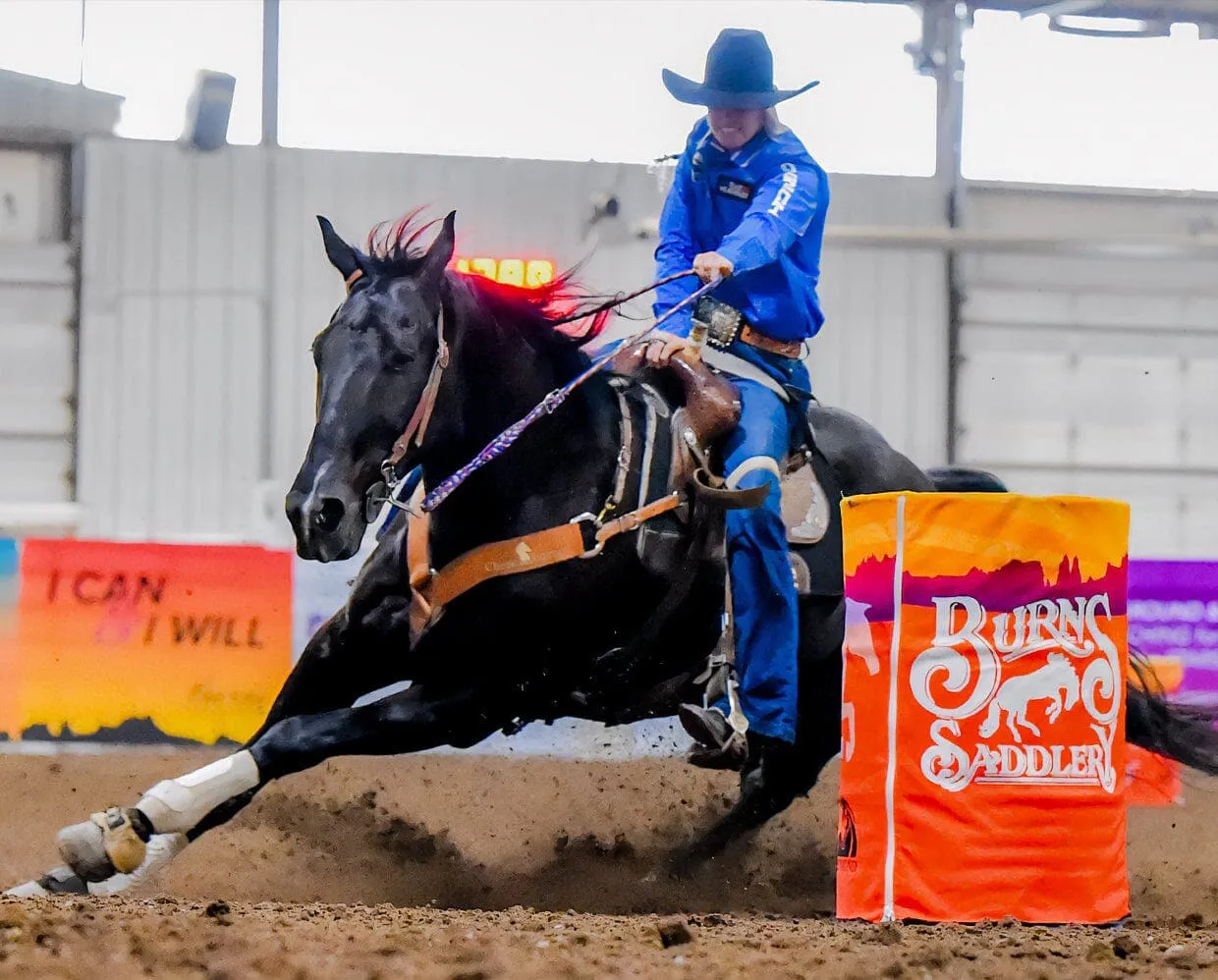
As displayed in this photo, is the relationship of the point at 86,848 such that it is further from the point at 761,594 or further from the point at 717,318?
the point at 717,318

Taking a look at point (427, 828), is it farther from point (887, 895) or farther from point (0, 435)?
point (0, 435)

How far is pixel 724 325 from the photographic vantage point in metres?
4.48

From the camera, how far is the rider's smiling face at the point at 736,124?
445 centimetres

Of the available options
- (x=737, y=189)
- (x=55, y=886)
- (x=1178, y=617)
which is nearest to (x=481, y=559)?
(x=55, y=886)

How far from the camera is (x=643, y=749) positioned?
6875 millimetres

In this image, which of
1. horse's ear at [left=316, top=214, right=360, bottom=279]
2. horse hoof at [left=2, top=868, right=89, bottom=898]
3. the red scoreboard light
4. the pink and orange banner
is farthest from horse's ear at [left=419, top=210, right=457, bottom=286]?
the red scoreboard light

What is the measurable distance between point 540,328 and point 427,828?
237cm

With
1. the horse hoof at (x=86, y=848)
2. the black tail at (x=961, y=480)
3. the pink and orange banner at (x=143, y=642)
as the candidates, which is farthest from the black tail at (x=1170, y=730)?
the pink and orange banner at (x=143, y=642)

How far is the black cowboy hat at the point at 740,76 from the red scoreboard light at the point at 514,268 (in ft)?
19.3

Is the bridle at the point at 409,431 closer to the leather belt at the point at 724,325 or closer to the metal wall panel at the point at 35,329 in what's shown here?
the leather belt at the point at 724,325

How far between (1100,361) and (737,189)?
27.3 feet

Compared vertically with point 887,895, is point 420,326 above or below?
above

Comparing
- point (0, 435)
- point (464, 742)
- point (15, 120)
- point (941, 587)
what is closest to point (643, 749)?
point (464, 742)

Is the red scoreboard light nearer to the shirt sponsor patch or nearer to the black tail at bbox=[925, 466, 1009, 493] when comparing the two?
the black tail at bbox=[925, 466, 1009, 493]
